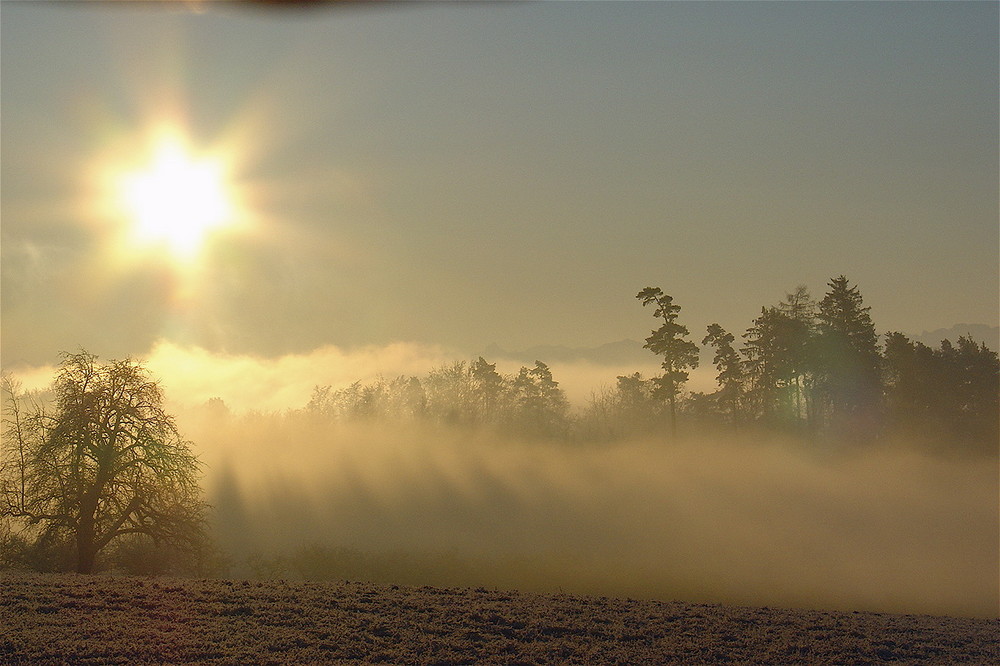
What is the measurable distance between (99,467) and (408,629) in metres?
20.4

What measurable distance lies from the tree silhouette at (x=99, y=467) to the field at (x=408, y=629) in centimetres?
651

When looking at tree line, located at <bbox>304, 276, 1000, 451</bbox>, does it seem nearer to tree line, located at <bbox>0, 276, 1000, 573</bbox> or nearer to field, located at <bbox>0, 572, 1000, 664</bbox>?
tree line, located at <bbox>0, 276, 1000, 573</bbox>

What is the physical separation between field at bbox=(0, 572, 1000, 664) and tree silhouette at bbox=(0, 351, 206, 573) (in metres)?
6.51

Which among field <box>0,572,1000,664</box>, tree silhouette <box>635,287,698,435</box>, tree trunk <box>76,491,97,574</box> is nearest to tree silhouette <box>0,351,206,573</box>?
tree trunk <box>76,491,97,574</box>

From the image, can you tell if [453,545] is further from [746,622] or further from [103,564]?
[746,622]

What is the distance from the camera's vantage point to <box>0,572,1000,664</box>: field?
18.0 metres

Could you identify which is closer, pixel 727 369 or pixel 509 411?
pixel 727 369

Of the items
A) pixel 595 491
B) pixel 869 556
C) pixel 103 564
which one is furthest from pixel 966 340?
pixel 103 564

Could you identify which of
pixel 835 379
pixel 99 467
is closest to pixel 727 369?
pixel 835 379

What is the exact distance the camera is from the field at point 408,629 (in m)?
18.0

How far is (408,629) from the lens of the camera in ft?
67.8

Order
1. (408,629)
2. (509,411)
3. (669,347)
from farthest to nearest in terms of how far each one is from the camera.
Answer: (509,411), (669,347), (408,629)

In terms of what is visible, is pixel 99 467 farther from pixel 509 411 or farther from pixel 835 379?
pixel 509 411

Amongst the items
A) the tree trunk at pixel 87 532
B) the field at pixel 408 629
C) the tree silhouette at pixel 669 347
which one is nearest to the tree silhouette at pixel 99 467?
the tree trunk at pixel 87 532
